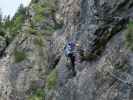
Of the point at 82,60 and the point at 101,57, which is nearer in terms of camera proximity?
the point at 101,57

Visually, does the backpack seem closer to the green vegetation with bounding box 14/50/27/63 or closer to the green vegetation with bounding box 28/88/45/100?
the green vegetation with bounding box 28/88/45/100

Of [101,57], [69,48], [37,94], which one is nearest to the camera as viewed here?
[101,57]

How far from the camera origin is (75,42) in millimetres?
33594

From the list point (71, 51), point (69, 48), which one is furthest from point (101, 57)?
point (69, 48)

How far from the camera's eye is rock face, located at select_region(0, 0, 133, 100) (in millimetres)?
27031

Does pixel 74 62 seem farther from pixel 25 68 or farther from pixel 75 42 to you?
pixel 25 68

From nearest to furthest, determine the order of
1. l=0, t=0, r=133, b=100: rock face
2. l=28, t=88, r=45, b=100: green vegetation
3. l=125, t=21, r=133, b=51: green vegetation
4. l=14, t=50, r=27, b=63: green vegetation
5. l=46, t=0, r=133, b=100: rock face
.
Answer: l=46, t=0, r=133, b=100: rock face
l=125, t=21, r=133, b=51: green vegetation
l=0, t=0, r=133, b=100: rock face
l=28, t=88, r=45, b=100: green vegetation
l=14, t=50, r=27, b=63: green vegetation

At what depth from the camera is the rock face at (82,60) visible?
88.7 ft

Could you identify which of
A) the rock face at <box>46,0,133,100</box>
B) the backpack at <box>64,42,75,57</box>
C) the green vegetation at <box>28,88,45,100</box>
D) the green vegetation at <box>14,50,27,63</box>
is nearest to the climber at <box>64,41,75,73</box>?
the backpack at <box>64,42,75,57</box>

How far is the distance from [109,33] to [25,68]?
19.0 m

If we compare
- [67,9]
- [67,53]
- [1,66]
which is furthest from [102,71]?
[1,66]

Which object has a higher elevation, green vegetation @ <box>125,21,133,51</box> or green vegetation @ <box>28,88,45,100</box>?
green vegetation @ <box>125,21,133,51</box>

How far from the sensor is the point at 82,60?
31.8m

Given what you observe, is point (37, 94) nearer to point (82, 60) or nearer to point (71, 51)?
point (71, 51)
